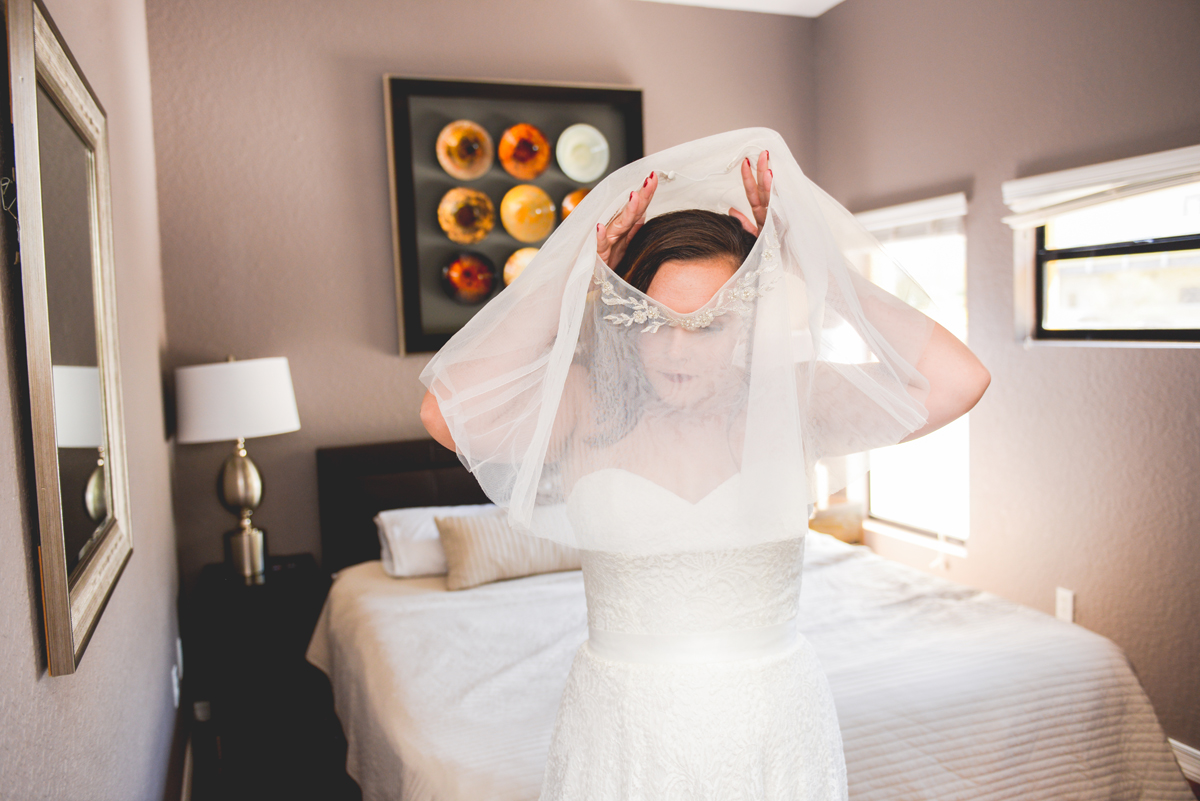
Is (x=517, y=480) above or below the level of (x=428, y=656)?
above

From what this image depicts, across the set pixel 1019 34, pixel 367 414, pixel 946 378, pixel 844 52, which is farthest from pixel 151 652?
pixel 844 52

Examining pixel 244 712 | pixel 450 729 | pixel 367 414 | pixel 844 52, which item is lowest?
pixel 244 712

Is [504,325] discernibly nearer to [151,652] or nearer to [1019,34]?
[151,652]

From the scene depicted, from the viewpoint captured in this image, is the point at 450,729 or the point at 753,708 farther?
the point at 450,729

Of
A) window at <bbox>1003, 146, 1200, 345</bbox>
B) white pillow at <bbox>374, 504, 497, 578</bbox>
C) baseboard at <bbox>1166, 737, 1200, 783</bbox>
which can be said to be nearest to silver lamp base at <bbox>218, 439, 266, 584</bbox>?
white pillow at <bbox>374, 504, 497, 578</bbox>

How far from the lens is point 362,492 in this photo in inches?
128

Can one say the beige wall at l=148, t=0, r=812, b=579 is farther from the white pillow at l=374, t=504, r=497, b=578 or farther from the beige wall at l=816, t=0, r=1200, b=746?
the beige wall at l=816, t=0, r=1200, b=746

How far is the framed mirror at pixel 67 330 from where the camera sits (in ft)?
3.28

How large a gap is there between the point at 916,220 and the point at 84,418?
307 centimetres

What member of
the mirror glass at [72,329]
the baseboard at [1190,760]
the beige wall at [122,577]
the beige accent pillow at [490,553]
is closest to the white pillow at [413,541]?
the beige accent pillow at [490,553]

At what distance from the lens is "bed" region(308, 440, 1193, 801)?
A: 1709 millimetres

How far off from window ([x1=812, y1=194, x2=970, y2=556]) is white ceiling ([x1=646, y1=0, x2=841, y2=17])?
1.02m

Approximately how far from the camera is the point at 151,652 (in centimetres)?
211

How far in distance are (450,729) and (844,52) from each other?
134 inches
